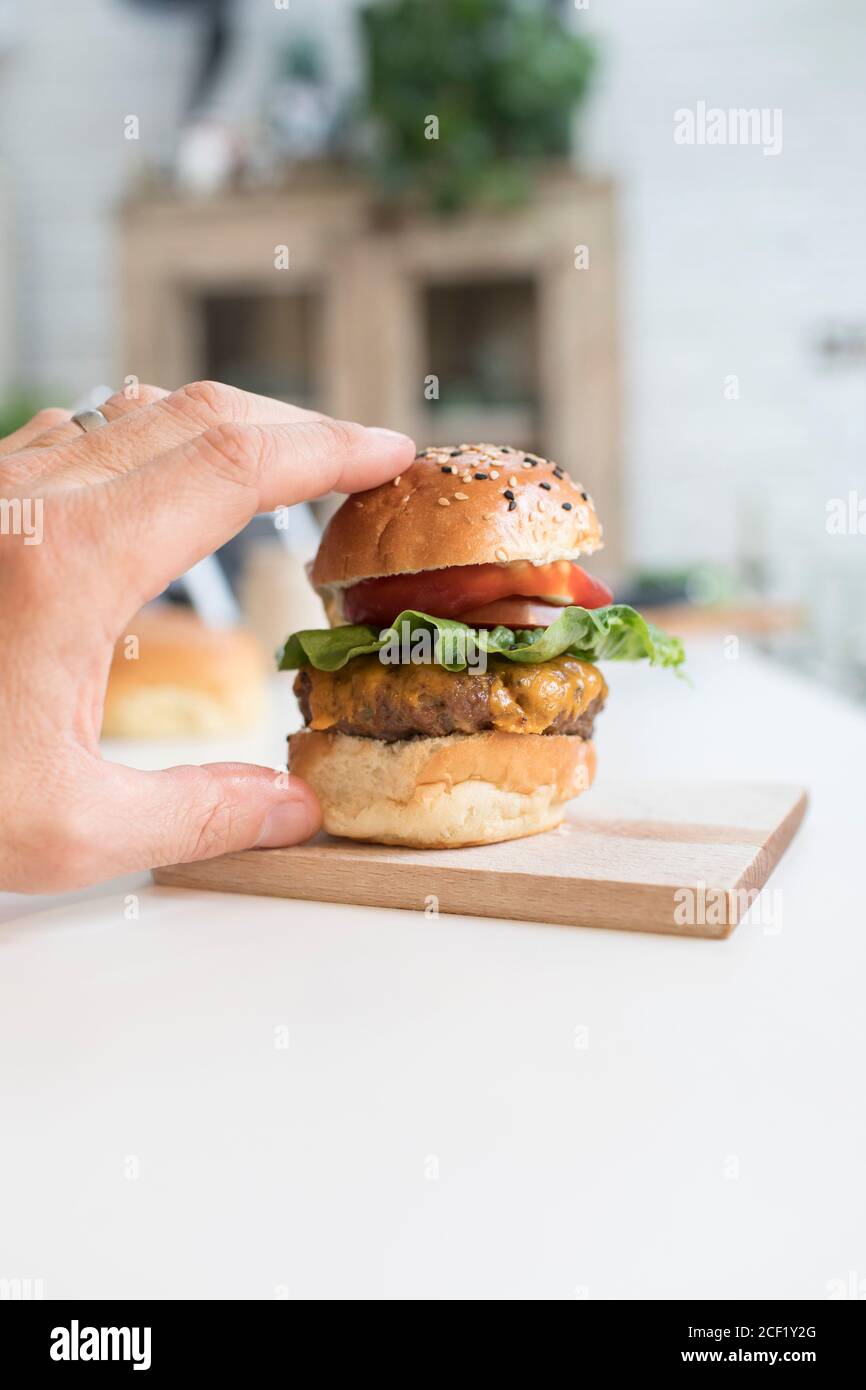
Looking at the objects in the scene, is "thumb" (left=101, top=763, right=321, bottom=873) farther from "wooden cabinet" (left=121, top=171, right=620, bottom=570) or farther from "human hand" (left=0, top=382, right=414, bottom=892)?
"wooden cabinet" (left=121, top=171, right=620, bottom=570)

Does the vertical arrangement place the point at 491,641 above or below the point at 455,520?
below

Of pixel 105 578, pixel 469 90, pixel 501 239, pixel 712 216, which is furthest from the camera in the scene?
pixel 712 216

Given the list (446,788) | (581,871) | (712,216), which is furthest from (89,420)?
(712,216)

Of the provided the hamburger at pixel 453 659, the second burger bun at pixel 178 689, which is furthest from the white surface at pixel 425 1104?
the second burger bun at pixel 178 689

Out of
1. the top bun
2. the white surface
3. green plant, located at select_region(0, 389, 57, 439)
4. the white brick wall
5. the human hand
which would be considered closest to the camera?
the white surface

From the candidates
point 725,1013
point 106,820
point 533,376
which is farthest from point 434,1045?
point 533,376

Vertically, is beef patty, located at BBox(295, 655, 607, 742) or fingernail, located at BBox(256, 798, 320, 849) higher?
beef patty, located at BBox(295, 655, 607, 742)

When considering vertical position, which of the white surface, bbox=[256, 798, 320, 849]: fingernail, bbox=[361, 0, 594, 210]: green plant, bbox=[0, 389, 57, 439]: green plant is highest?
bbox=[361, 0, 594, 210]: green plant

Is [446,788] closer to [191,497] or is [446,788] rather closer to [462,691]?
[462,691]

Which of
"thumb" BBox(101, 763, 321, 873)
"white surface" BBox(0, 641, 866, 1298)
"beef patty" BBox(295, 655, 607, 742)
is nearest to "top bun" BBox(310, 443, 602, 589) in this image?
"beef patty" BBox(295, 655, 607, 742)

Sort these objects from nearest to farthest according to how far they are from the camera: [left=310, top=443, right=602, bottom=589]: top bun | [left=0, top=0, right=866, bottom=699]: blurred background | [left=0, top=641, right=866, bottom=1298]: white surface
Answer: [left=0, top=641, right=866, bottom=1298]: white surface
[left=310, top=443, right=602, bottom=589]: top bun
[left=0, top=0, right=866, bottom=699]: blurred background
